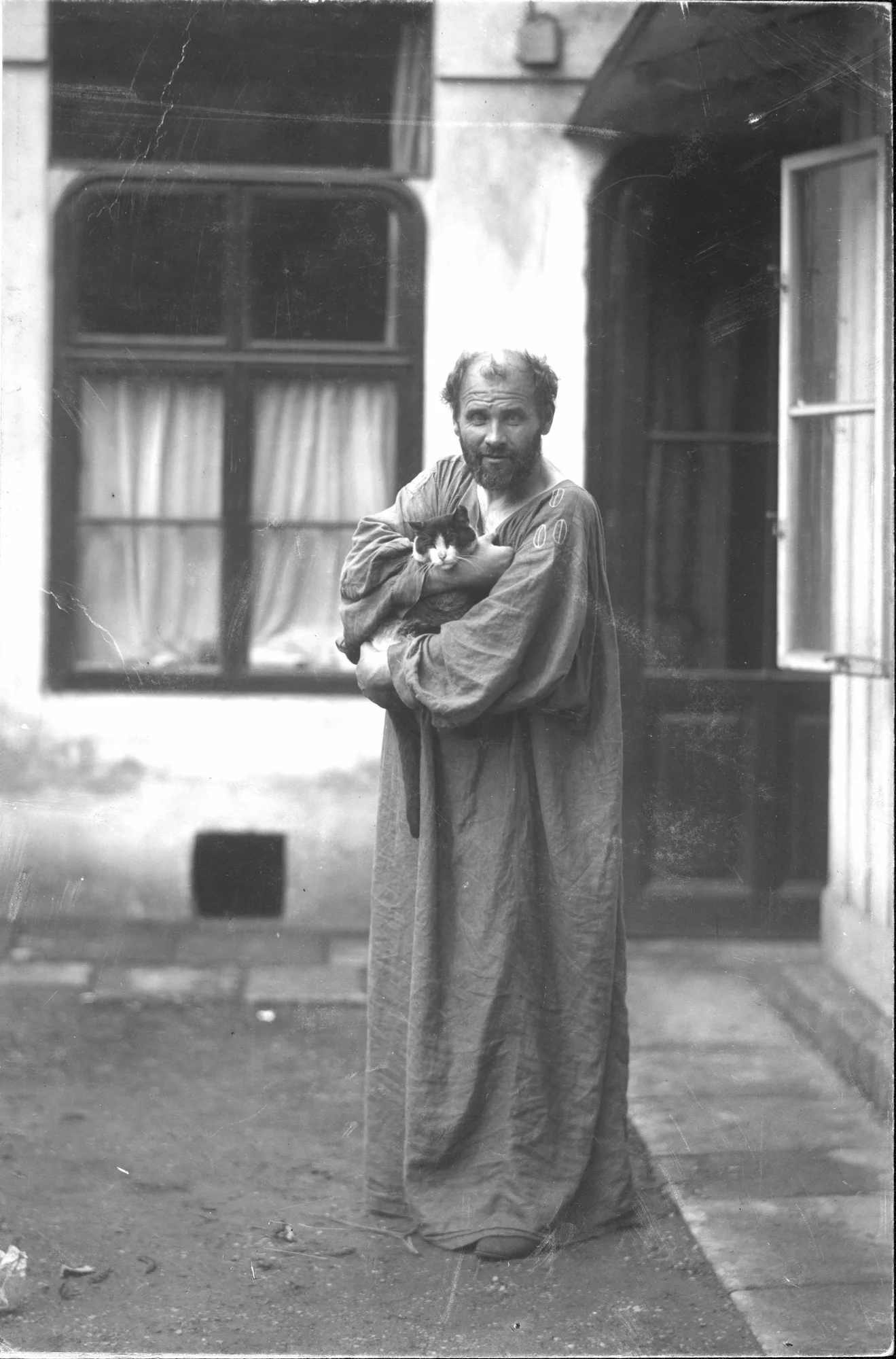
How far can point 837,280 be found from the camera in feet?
12.3

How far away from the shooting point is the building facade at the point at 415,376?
10.3ft

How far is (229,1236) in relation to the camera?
3086 millimetres

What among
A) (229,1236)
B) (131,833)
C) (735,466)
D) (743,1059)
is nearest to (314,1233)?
(229,1236)

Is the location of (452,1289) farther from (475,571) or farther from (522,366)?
(522,366)

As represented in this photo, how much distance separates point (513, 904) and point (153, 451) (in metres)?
1.73

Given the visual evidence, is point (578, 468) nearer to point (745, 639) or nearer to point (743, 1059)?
point (745, 639)

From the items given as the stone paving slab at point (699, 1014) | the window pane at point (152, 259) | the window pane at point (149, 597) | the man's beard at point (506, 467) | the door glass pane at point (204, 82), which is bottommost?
the stone paving slab at point (699, 1014)

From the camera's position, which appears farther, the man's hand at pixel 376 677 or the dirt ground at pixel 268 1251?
the man's hand at pixel 376 677

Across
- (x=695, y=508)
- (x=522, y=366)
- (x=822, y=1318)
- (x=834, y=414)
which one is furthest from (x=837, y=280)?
(x=822, y=1318)

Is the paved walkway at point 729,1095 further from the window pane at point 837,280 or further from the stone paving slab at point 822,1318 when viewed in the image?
the window pane at point 837,280

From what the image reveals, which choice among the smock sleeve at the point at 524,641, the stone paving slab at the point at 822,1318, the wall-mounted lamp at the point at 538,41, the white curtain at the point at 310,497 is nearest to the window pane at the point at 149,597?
the white curtain at the point at 310,497

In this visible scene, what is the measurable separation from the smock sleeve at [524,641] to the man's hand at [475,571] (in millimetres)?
24

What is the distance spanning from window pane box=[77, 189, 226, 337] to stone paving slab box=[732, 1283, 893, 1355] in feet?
8.23

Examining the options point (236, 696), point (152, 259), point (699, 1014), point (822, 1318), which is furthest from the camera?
point (699, 1014)
